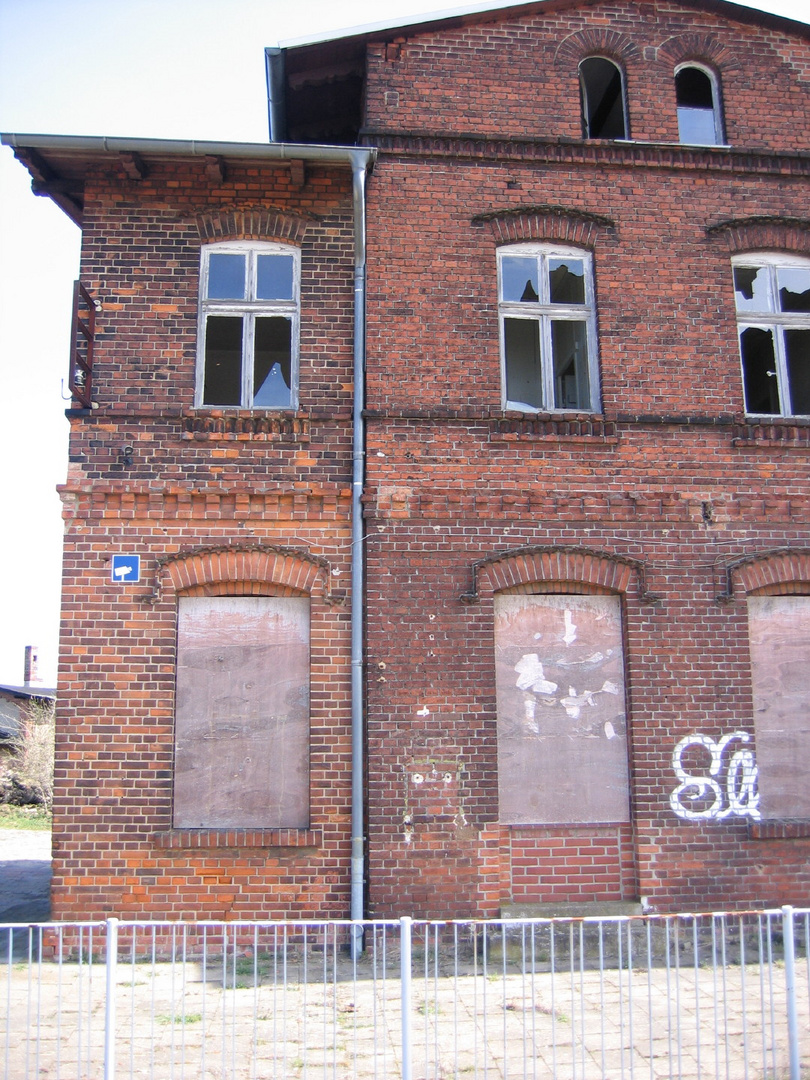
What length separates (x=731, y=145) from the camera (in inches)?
390

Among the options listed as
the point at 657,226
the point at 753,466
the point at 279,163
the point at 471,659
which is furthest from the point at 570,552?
the point at 279,163

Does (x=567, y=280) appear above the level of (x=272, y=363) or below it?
above

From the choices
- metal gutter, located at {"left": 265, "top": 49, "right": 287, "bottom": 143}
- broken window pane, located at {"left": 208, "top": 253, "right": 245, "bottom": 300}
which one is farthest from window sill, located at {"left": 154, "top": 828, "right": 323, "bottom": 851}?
metal gutter, located at {"left": 265, "top": 49, "right": 287, "bottom": 143}

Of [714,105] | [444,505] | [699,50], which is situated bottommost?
[444,505]

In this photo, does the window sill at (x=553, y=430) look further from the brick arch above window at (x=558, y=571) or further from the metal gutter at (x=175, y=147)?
the metal gutter at (x=175, y=147)

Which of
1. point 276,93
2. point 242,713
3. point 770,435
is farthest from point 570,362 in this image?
point 242,713

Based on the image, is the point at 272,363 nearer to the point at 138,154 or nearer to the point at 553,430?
the point at 138,154

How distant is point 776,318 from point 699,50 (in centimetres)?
318

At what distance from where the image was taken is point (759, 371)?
9.70 metres

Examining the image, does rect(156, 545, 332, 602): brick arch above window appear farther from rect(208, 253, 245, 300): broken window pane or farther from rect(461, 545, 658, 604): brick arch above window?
rect(208, 253, 245, 300): broken window pane

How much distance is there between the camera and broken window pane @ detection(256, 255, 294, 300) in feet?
30.9

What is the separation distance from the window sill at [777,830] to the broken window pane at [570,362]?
439cm

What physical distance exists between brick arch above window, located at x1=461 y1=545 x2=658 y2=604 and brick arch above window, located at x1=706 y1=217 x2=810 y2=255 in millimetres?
3642

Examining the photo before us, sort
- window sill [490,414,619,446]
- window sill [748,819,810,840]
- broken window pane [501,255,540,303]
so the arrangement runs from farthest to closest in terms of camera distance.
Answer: broken window pane [501,255,540,303] → window sill [490,414,619,446] → window sill [748,819,810,840]
